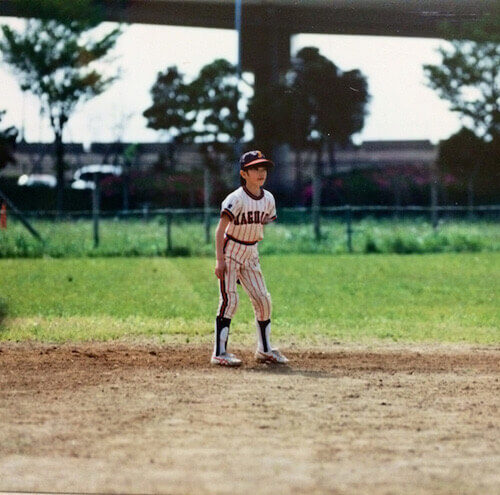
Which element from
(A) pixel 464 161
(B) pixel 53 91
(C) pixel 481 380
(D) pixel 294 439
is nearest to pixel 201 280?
(B) pixel 53 91

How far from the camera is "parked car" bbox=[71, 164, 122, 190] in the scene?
10.4m

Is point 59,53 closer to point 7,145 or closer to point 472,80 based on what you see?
point 7,145

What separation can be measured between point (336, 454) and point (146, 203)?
7.54 meters

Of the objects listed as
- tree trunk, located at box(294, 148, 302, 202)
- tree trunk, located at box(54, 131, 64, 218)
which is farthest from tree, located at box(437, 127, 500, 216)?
tree trunk, located at box(54, 131, 64, 218)

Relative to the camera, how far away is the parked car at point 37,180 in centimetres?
1029

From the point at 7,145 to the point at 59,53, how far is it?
1072 mm

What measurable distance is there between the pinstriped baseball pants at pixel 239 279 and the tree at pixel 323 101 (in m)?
3.80

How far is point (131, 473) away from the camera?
11.8ft

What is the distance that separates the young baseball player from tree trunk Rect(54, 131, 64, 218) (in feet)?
13.9

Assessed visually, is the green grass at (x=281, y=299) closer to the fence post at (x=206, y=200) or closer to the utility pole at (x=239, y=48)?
the fence post at (x=206, y=200)

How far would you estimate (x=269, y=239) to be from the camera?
11.9 meters

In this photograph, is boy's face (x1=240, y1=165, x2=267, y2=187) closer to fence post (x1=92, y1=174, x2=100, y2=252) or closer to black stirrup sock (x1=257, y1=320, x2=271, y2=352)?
black stirrup sock (x1=257, y1=320, x2=271, y2=352)

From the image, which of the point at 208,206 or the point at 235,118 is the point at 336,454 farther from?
the point at 208,206

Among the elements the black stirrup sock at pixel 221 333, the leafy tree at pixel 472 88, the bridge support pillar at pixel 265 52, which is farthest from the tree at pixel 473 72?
the black stirrup sock at pixel 221 333
